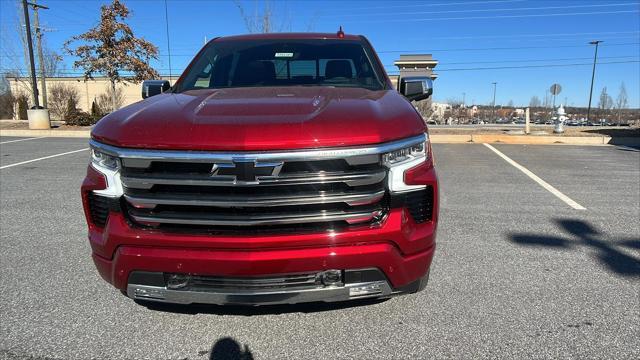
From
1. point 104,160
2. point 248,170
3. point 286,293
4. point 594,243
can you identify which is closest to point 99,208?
point 104,160

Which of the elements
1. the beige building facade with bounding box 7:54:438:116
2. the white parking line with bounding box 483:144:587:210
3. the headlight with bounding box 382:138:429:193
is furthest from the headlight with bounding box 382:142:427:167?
the beige building facade with bounding box 7:54:438:116

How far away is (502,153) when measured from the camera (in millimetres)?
10891

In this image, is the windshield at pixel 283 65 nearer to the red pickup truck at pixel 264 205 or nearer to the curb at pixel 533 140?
the red pickup truck at pixel 264 205

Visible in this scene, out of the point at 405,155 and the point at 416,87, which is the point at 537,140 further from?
the point at 405,155

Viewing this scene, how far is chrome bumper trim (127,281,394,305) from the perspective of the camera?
227 cm

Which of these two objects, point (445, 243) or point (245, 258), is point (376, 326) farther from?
point (445, 243)

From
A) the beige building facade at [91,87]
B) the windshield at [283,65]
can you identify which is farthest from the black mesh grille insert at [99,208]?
the beige building facade at [91,87]

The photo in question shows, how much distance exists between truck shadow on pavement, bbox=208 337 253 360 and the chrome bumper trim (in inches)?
16.0

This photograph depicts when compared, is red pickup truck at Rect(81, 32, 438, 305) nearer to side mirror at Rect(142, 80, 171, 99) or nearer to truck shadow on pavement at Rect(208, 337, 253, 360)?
truck shadow on pavement at Rect(208, 337, 253, 360)

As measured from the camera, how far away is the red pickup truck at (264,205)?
2205 mm

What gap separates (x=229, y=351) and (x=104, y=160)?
1.25m

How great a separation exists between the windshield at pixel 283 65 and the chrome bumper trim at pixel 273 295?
164 cm

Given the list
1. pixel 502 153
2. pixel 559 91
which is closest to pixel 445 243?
pixel 502 153

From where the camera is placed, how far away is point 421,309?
299cm
